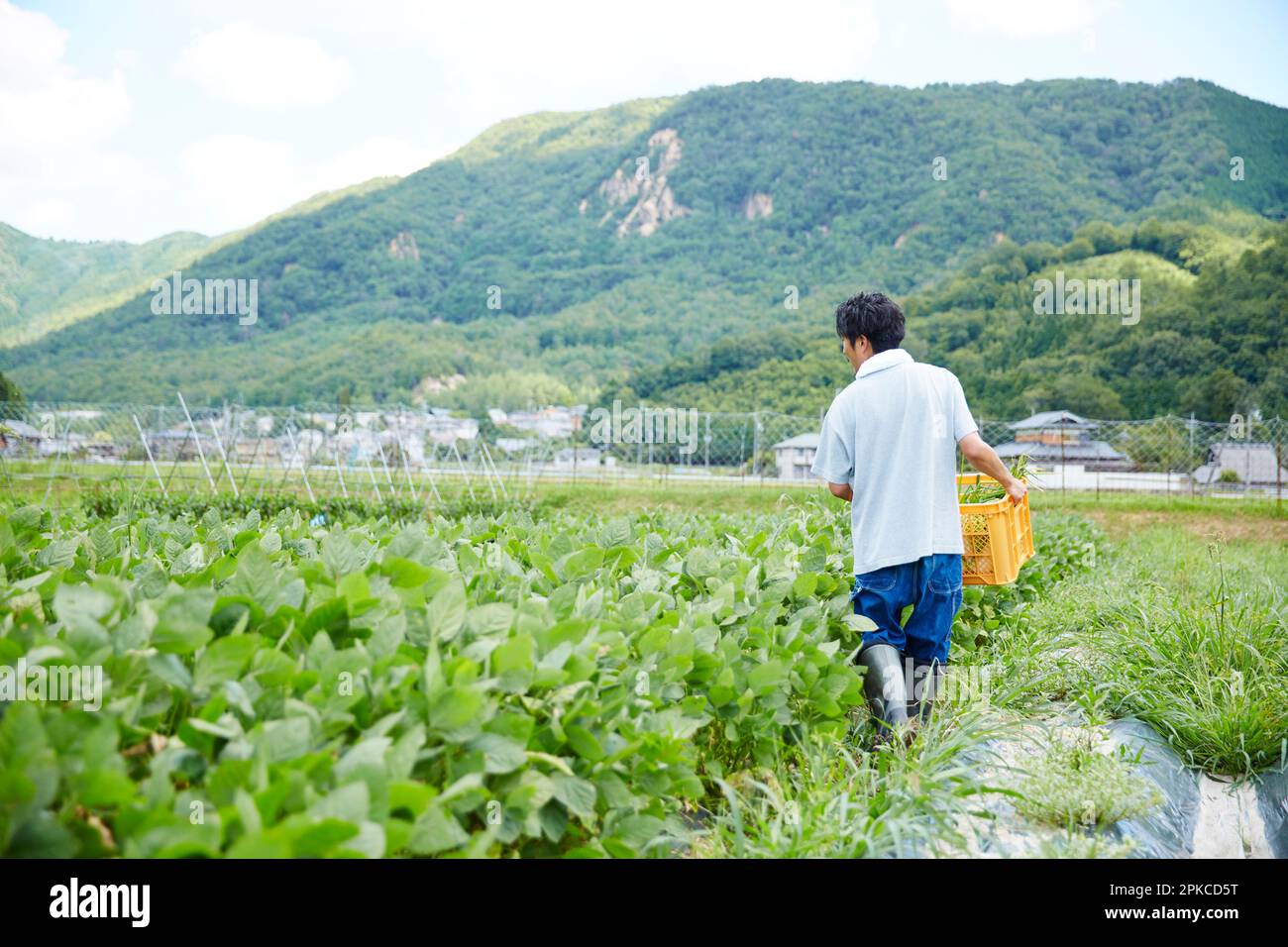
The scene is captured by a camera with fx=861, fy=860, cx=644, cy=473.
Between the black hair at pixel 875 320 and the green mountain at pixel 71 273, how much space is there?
34.1 metres

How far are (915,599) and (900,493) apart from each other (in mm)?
383

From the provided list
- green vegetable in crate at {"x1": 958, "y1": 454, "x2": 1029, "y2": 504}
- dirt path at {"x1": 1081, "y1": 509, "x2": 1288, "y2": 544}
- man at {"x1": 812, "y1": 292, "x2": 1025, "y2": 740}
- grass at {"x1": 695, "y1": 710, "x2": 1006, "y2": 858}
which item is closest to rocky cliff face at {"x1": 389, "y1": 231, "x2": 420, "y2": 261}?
dirt path at {"x1": 1081, "y1": 509, "x2": 1288, "y2": 544}

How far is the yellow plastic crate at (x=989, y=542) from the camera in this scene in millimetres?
3191

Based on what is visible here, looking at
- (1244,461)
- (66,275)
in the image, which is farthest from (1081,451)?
(66,275)

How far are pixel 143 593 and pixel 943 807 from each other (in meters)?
1.94

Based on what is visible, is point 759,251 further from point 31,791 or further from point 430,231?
point 31,791

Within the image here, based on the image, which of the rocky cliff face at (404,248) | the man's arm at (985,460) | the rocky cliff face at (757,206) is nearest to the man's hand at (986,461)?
the man's arm at (985,460)

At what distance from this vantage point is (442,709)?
4.62 feet

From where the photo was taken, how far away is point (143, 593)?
1.77m

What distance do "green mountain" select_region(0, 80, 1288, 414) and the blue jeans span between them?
1242 inches

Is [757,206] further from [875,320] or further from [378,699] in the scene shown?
[378,699]

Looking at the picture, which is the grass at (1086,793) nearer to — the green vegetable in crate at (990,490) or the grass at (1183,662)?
the grass at (1183,662)

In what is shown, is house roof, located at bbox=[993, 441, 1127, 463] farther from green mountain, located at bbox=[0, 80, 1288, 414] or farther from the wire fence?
green mountain, located at bbox=[0, 80, 1288, 414]
